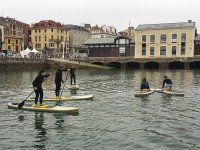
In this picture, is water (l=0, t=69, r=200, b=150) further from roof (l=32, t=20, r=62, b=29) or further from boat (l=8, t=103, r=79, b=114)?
roof (l=32, t=20, r=62, b=29)

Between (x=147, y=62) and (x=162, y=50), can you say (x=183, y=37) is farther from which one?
(x=147, y=62)

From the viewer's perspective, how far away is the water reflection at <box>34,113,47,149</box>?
13278mm

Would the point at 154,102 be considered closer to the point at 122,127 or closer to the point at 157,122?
the point at 157,122

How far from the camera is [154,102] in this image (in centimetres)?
2348

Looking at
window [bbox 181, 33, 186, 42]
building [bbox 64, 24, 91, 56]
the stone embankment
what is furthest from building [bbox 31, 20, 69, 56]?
window [bbox 181, 33, 186, 42]

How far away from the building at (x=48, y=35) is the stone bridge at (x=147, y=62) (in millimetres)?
40088

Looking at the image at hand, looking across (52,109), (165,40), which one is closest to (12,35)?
(165,40)

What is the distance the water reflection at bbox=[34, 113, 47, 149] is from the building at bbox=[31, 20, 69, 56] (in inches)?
4380

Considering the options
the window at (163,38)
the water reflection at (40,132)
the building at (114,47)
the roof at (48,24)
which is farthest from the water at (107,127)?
the roof at (48,24)

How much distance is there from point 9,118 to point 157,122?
8141mm

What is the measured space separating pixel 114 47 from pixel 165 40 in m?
15.1

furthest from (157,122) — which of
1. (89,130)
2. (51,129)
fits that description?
(51,129)

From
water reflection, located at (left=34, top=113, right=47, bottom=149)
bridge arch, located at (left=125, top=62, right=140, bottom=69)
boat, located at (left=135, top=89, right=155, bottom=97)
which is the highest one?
bridge arch, located at (left=125, top=62, right=140, bottom=69)

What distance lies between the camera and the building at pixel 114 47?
96375mm
